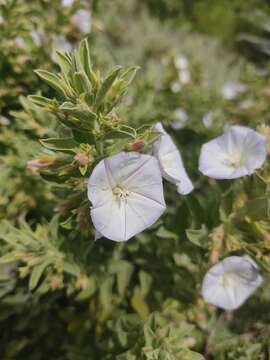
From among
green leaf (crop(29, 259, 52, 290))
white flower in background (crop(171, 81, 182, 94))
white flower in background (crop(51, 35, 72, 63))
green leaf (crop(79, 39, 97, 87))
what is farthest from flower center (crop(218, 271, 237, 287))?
white flower in background (crop(171, 81, 182, 94))

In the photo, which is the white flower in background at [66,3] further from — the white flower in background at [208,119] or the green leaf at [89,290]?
the green leaf at [89,290]

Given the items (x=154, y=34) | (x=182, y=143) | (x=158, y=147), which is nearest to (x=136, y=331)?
(x=158, y=147)

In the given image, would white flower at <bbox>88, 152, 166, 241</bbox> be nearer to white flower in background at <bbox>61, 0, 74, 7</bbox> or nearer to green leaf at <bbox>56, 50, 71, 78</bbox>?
green leaf at <bbox>56, 50, 71, 78</bbox>

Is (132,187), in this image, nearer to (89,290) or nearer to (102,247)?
(102,247)

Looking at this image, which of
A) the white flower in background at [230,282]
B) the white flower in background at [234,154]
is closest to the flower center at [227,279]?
the white flower in background at [230,282]

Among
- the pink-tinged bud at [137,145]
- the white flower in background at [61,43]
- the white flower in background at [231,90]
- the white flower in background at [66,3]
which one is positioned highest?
the white flower in background at [66,3]

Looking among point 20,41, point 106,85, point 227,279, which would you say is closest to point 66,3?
point 20,41
